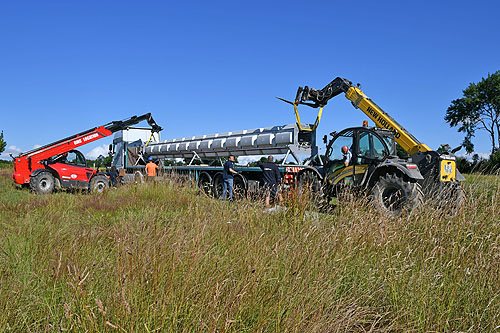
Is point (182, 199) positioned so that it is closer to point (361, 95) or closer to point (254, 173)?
point (254, 173)

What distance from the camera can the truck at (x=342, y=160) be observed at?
26.8 ft

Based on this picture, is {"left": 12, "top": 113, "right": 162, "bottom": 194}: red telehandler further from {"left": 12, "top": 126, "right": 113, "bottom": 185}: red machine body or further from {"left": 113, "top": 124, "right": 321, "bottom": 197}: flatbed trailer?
{"left": 113, "top": 124, "right": 321, "bottom": 197}: flatbed trailer

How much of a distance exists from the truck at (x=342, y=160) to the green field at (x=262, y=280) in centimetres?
137

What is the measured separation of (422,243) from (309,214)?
181cm

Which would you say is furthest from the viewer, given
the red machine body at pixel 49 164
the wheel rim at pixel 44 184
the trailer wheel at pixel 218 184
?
the red machine body at pixel 49 164

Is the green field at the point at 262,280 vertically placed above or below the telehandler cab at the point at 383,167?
below

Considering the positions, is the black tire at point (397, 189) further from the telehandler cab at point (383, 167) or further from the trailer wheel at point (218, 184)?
the trailer wheel at point (218, 184)

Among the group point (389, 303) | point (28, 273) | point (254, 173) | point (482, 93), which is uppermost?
point (482, 93)

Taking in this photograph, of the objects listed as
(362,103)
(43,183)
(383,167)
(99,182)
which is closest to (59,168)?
(43,183)

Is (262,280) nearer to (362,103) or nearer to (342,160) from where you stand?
(342,160)

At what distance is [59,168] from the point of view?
606 inches

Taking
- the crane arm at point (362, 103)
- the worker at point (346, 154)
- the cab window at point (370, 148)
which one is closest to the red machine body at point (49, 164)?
the crane arm at point (362, 103)

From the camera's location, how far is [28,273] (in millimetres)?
3283

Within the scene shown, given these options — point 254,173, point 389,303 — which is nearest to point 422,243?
point 389,303
